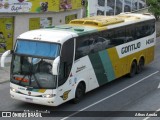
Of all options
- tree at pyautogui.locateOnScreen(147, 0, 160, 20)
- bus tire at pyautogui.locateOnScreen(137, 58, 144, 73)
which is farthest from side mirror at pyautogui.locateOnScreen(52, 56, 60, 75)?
tree at pyautogui.locateOnScreen(147, 0, 160, 20)

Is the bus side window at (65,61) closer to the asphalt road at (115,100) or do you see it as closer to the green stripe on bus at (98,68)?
the asphalt road at (115,100)

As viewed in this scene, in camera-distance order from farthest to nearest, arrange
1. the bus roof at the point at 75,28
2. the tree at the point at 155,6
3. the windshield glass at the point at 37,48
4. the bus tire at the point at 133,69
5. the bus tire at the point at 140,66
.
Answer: the tree at the point at 155,6 → the bus tire at the point at 140,66 → the bus tire at the point at 133,69 → the bus roof at the point at 75,28 → the windshield glass at the point at 37,48

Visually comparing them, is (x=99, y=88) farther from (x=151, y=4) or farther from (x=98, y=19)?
(x=151, y=4)

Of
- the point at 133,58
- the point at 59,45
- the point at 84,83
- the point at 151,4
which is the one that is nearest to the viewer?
the point at 59,45

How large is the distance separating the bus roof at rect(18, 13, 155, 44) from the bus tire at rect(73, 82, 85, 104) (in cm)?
206

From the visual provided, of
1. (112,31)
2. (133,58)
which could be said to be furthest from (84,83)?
(133,58)

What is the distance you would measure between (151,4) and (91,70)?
78.3 feet

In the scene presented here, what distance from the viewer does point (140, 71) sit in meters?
22.1

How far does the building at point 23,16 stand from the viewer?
922 inches

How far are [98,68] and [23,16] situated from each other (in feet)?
28.1

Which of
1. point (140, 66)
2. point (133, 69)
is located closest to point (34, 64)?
point (133, 69)

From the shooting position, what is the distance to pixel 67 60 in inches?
590

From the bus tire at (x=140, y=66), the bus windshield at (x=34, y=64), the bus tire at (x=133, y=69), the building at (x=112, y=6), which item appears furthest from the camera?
the building at (x=112, y=6)

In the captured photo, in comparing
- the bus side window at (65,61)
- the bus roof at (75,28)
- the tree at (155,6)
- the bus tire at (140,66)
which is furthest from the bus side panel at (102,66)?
the tree at (155,6)
